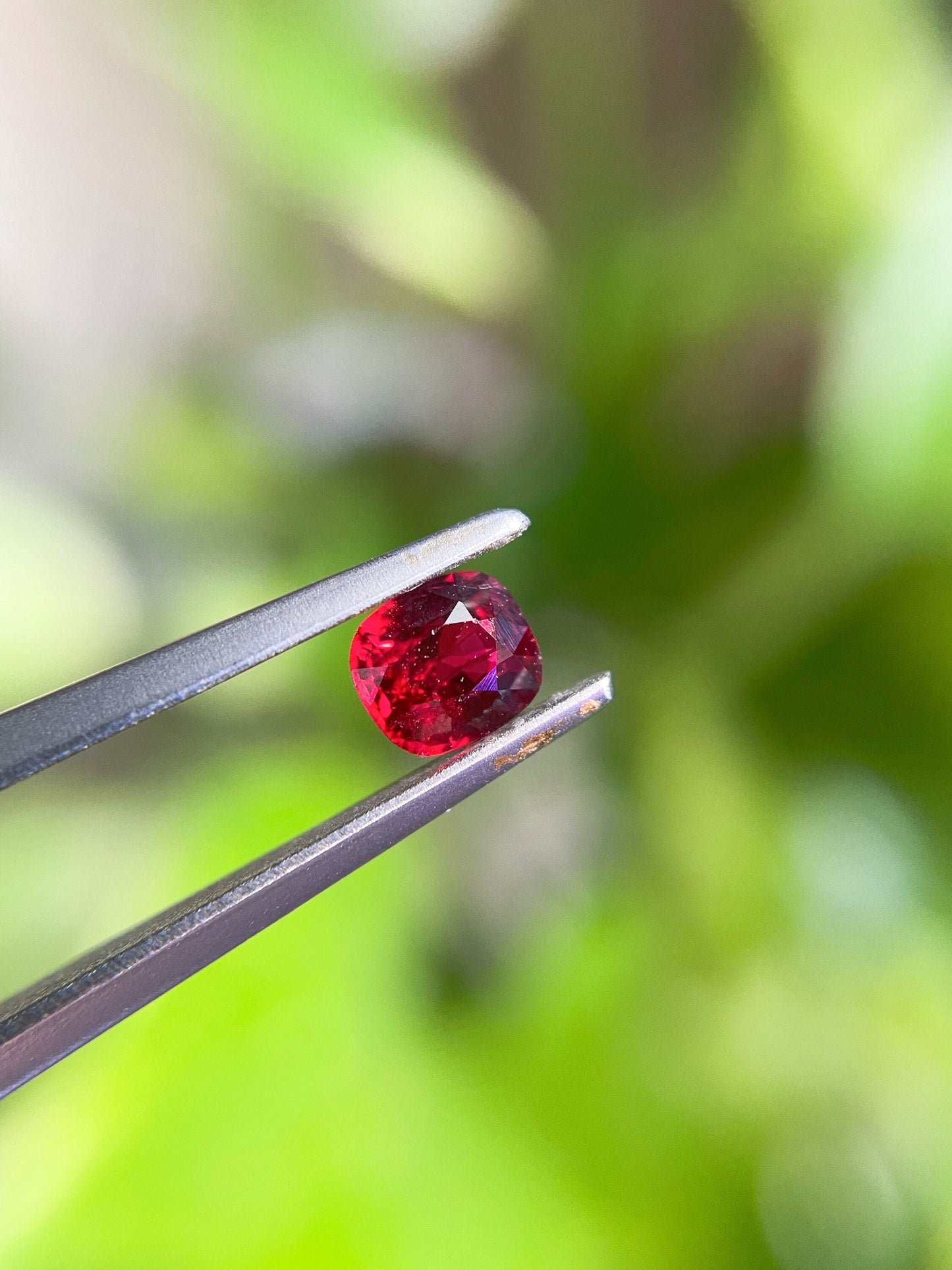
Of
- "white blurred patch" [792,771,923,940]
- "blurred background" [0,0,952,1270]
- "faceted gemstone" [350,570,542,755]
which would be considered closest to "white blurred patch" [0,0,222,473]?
"blurred background" [0,0,952,1270]

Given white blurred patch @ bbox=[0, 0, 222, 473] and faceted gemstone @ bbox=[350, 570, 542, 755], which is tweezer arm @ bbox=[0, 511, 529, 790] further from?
white blurred patch @ bbox=[0, 0, 222, 473]

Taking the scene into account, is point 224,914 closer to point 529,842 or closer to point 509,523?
point 509,523

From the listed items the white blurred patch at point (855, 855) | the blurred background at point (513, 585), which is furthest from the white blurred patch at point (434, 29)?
the white blurred patch at point (855, 855)

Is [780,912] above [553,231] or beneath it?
beneath

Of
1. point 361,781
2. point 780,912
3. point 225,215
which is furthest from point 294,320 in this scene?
point 780,912

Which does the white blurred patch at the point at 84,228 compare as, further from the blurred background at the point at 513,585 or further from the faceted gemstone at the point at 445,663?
the faceted gemstone at the point at 445,663

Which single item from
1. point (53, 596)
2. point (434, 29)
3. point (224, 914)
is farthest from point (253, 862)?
point (434, 29)

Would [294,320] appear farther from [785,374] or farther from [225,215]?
[785,374]
